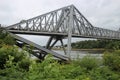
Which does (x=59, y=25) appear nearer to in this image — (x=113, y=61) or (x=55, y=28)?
(x=55, y=28)

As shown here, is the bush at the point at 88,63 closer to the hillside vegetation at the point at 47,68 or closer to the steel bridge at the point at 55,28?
the hillside vegetation at the point at 47,68

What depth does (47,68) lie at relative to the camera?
14680 mm

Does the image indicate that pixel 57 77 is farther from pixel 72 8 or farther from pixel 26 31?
pixel 72 8

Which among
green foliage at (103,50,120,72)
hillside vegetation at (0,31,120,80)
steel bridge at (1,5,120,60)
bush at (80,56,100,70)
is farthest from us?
steel bridge at (1,5,120,60)

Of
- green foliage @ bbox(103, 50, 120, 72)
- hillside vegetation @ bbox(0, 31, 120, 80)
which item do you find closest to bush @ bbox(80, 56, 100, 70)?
hillside vegetation @ bbox(0, 31, 120, 80)

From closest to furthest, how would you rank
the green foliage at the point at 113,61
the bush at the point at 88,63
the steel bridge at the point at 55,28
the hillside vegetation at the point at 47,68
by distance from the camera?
the hillside vegetation at the point at 47,68 → the bush at the point at 88,63 → the green foliage at the point at 113,61 → the steel bridge at the point at 55,28

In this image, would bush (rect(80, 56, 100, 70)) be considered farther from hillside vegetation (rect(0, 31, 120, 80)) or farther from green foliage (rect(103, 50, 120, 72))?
green foliage (rect(103, 50, 120, 72))

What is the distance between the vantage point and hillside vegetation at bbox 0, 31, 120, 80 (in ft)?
49.3

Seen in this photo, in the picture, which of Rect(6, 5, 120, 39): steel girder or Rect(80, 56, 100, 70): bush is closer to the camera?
Rect(80, 56, 100, 70): bush

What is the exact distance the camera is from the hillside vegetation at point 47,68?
15016 millimetres

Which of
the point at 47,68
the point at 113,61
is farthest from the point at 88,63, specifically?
the point at 47,68

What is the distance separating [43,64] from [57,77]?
37.4 inches

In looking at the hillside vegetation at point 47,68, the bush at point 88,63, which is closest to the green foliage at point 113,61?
the hillside vegetation at point 47,68

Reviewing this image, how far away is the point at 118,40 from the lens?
104 meters
